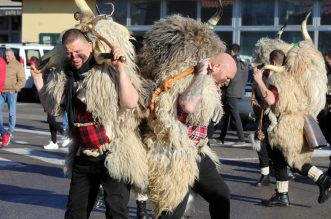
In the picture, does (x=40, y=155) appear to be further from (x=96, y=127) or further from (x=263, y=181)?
(x=96, y=127)

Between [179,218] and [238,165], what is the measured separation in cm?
567

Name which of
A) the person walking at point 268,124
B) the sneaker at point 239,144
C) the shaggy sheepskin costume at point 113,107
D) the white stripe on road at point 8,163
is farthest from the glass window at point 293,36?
the shaggy sheepskin costume at point 113,107

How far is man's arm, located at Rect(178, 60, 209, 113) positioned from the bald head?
22cm

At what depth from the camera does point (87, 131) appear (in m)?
5.02

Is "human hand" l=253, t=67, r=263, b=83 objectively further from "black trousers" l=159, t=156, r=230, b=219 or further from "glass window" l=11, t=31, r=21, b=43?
"glass window" l=11, t=31, r=21, b=43

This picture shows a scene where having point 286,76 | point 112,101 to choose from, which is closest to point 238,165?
point 286,76

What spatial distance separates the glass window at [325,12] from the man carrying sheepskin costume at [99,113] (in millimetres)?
21412

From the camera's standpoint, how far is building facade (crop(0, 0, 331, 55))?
25656 mm

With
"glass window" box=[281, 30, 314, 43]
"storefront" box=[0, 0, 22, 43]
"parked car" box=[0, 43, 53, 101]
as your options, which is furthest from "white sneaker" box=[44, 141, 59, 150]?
"storefront" box=[0, 0, 22, 43]

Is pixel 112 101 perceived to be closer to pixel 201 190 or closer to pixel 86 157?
pixel 86 157

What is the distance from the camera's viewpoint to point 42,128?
16.4 meters

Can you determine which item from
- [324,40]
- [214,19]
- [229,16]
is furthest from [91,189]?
[229,16]

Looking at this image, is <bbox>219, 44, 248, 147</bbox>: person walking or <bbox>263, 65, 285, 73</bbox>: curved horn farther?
<bbox>219, 44, 248, 147</bbox>: person walking

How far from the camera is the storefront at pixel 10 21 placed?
3450cm
